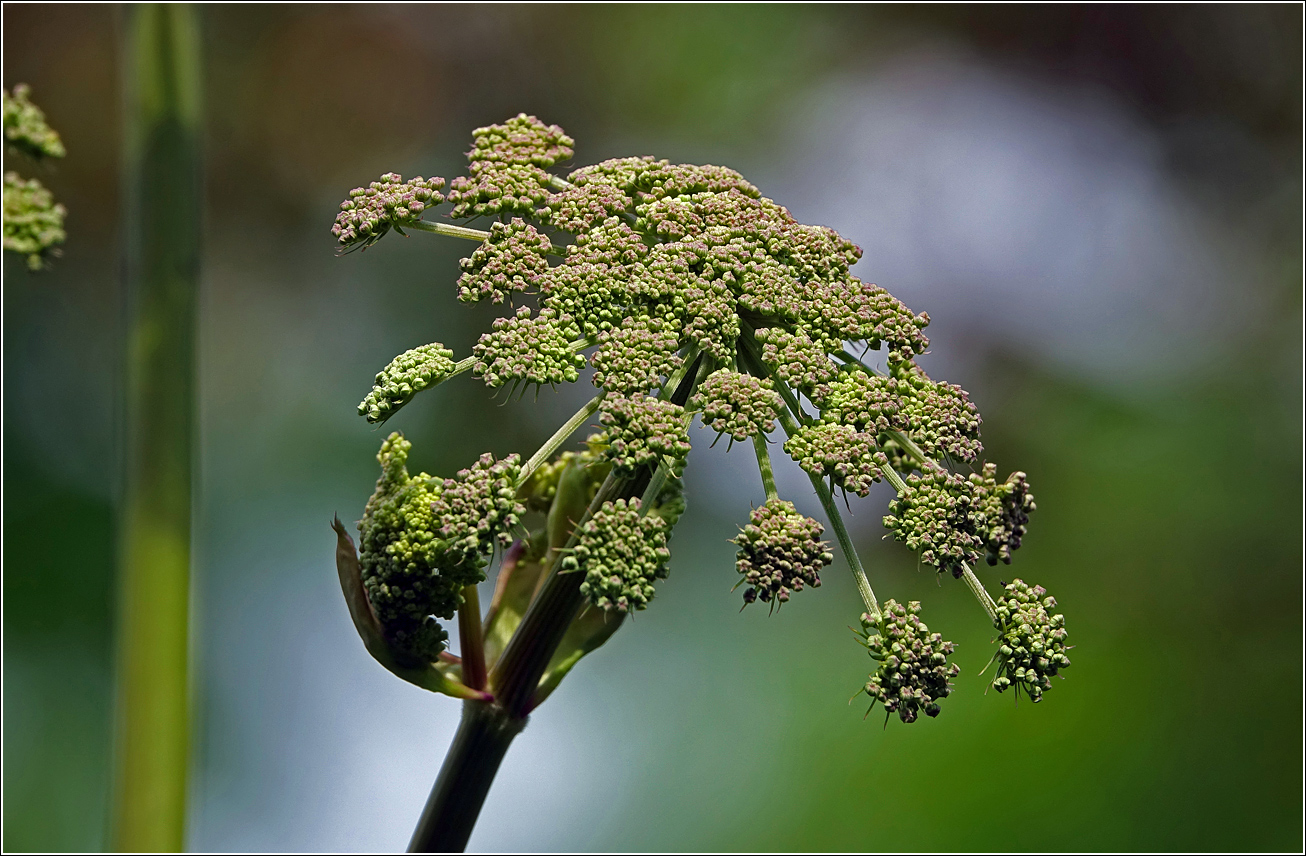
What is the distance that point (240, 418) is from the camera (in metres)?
3.32

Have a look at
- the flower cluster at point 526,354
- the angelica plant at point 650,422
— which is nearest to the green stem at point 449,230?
the angelica plant at point 650,422

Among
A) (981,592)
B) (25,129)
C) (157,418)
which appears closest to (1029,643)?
(981,592)

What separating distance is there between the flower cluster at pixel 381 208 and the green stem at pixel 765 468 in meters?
0.37

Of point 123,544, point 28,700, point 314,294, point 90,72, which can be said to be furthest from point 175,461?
point 90,72

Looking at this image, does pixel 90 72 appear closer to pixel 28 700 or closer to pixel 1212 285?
pixel 28 700

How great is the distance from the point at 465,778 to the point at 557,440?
40cm

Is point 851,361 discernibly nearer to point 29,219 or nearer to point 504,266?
point 504,266

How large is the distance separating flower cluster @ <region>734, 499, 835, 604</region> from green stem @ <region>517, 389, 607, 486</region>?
0.16 metres

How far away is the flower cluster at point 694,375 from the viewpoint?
0.63 m

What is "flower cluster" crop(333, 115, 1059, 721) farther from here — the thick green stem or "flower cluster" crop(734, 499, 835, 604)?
the thick green stem

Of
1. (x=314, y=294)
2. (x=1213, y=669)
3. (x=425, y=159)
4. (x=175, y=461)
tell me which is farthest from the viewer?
(x=425, y=159)

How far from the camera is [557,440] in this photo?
25.6 inches

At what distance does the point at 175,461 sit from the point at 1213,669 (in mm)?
3345

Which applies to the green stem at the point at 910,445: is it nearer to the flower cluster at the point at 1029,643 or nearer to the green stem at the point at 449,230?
the flower cluster at the point at 1029,643
